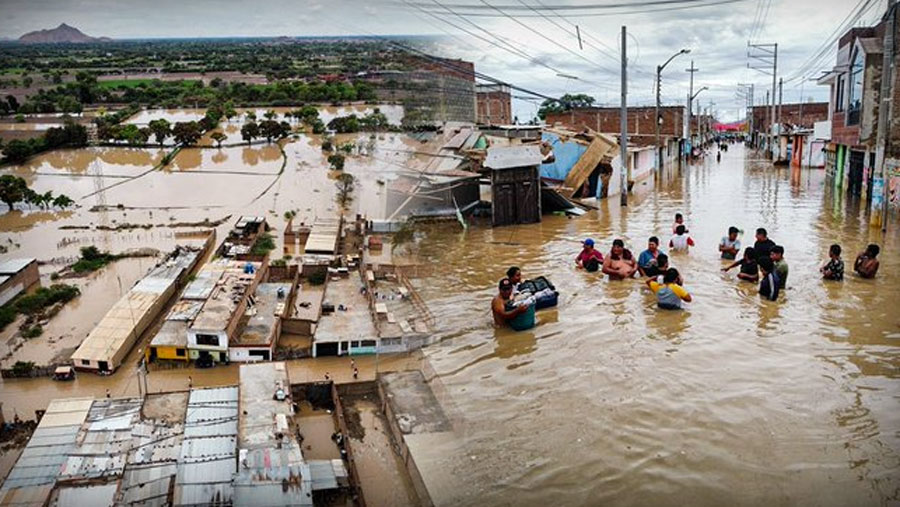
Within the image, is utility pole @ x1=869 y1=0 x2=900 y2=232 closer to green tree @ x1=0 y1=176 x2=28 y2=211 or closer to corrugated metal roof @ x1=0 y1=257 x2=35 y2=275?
corrugated metal roof @ x1=0 y1=257 x2=35 y2=275

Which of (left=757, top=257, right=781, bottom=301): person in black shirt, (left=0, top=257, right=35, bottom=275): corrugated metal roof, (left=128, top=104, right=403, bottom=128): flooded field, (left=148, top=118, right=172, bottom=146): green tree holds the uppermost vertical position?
(left=128, top=104, right=403, bottom=128): flooded field

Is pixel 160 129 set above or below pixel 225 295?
above

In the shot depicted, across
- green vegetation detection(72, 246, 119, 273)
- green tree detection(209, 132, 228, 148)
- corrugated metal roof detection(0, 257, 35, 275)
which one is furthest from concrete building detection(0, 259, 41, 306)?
green tree detection(209, 132, 228, 148)

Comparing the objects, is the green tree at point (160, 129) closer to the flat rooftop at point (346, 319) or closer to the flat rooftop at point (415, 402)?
the flat rooftop at point (346, 319)

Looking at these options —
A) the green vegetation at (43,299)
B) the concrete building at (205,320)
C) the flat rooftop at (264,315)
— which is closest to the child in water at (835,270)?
the flat rooftop at (264,315)

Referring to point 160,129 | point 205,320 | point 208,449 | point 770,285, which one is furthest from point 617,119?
point 208,449

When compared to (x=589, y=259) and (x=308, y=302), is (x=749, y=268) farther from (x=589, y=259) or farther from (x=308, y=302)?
(x=308, y=302)

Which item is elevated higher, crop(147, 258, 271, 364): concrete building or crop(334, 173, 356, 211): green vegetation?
crop(334, 173, 356, 211): green vegetation
